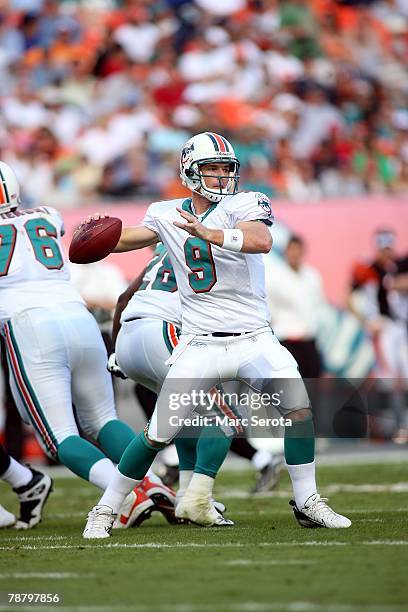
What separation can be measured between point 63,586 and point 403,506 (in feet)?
9.46

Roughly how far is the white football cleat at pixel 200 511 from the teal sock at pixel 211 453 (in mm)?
132

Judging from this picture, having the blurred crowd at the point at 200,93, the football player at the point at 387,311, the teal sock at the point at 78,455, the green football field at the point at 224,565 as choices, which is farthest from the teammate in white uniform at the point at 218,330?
the blurred crowd at the point at 200,93

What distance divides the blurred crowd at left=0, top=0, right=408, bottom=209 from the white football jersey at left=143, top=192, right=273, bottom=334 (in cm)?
641

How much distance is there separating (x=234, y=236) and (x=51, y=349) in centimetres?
131

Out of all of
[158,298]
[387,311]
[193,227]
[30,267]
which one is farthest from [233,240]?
[387,311]

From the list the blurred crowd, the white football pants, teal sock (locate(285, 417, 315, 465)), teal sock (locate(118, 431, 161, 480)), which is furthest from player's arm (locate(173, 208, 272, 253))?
the blurred crowd

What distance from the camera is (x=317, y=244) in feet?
37.6

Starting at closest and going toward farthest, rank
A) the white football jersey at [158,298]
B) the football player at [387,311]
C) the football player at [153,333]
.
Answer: the football player at [153,333], the white football jersey at [158,298], the football player at [387,311]

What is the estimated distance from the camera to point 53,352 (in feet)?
19.4

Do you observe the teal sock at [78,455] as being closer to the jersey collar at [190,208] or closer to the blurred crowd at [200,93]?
the jersey collar at [190,208]

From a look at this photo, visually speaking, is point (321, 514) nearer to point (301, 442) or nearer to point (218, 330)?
point (301, 442)

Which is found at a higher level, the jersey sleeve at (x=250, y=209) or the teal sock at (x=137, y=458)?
the jersey sleeve at (x=250, y=209)

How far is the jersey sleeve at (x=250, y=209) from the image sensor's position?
5309mm

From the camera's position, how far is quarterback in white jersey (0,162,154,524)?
5836 millimetres
